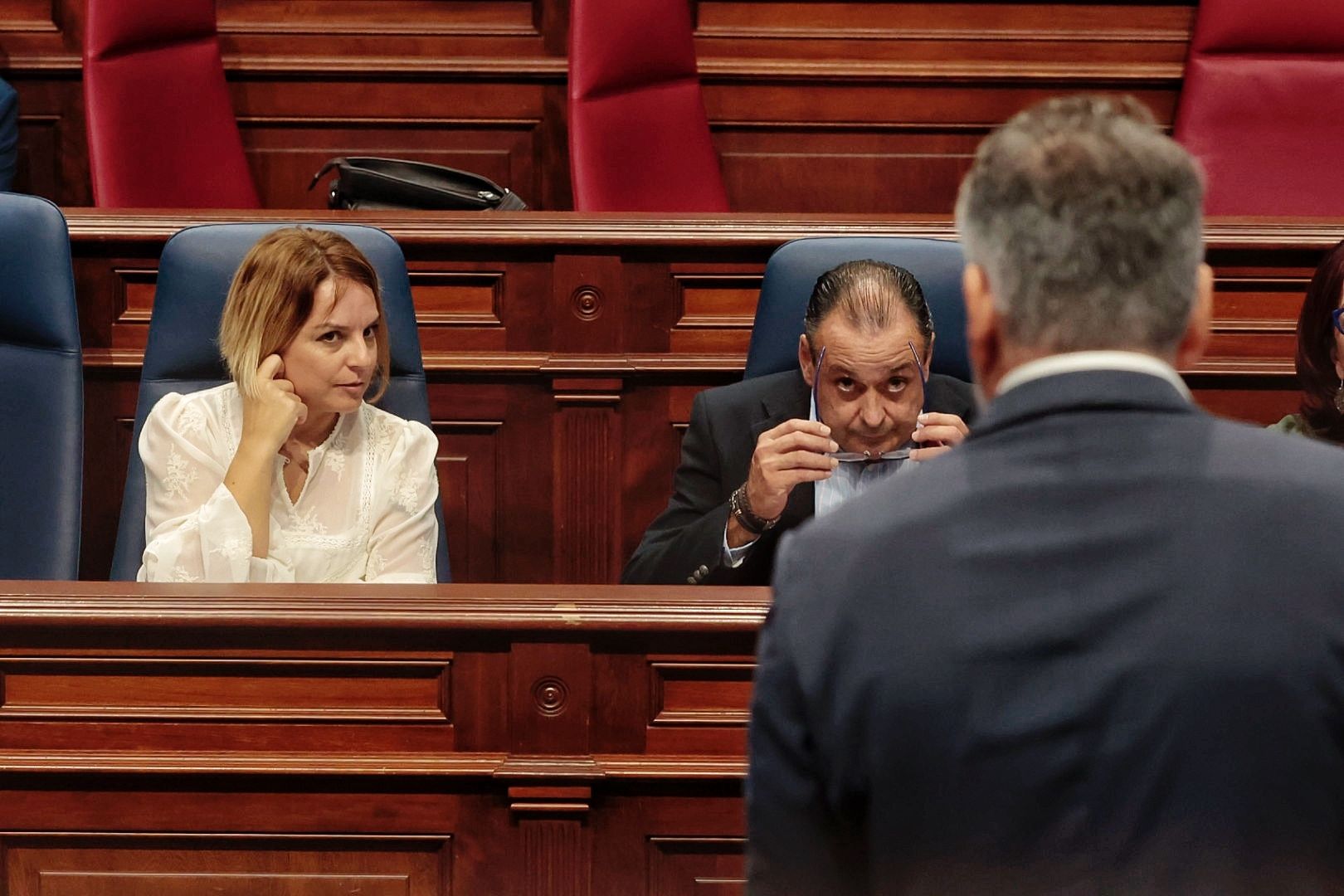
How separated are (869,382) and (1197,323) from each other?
0.81 m

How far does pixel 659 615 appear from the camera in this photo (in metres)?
0.93

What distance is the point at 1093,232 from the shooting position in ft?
1.55

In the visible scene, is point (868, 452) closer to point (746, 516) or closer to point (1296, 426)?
point (746, 516)

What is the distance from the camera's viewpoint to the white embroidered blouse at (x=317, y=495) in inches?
52.2

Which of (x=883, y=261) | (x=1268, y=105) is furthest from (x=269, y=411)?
(x=1268, y=105)

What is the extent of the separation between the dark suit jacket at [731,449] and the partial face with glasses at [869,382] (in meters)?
0.08

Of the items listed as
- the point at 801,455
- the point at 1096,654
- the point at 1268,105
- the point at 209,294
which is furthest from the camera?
the point at 1268,105

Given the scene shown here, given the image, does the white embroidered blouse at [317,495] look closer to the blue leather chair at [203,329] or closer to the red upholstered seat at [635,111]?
the blue leather chair at [203,329]

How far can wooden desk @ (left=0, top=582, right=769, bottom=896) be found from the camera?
92 cm

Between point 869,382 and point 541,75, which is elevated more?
point 541,75

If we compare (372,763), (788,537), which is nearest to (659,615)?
(372,763)

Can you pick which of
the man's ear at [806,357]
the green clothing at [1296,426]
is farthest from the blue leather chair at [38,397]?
the green clothing at [1296,426]

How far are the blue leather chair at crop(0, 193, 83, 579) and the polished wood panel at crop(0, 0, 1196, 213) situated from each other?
92 cm

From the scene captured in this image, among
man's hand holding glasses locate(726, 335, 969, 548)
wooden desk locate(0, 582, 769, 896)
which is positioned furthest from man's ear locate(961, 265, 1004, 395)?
man's hand holding glasses locate(726, 335, 969, 548)
